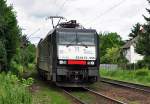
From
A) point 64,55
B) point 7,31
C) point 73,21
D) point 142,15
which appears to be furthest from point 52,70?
point 142,15

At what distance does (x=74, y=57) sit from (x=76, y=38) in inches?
49.4

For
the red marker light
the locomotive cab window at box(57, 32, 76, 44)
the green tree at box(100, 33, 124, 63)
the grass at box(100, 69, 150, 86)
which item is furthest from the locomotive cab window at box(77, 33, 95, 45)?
the green tree at box(100, 33, 124, 63)

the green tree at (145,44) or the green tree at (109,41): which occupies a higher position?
the green tree at (109,41)

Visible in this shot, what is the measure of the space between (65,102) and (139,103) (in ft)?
9.51

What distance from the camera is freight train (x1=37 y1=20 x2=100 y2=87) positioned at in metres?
24.0

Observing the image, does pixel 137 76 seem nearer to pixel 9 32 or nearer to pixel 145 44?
pixel 9 32

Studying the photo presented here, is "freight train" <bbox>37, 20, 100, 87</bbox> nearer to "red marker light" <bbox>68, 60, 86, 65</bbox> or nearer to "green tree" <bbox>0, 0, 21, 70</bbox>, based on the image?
"red marker light" <bbox>68, 60, 86, 65</bbox>

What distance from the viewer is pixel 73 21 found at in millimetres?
27062

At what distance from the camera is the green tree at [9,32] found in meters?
32.6

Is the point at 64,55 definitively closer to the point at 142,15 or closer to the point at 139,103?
the point at 139,103

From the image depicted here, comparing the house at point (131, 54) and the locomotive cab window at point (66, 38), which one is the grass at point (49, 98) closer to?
the locomotive cab window at point (66, 38)

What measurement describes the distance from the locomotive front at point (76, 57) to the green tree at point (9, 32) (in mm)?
8511

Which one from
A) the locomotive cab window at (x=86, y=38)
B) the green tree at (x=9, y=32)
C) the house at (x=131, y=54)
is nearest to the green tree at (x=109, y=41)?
the house at (x=131, y=54)

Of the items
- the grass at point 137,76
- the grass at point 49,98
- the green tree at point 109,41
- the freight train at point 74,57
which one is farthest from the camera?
the green tree at point 109,41
